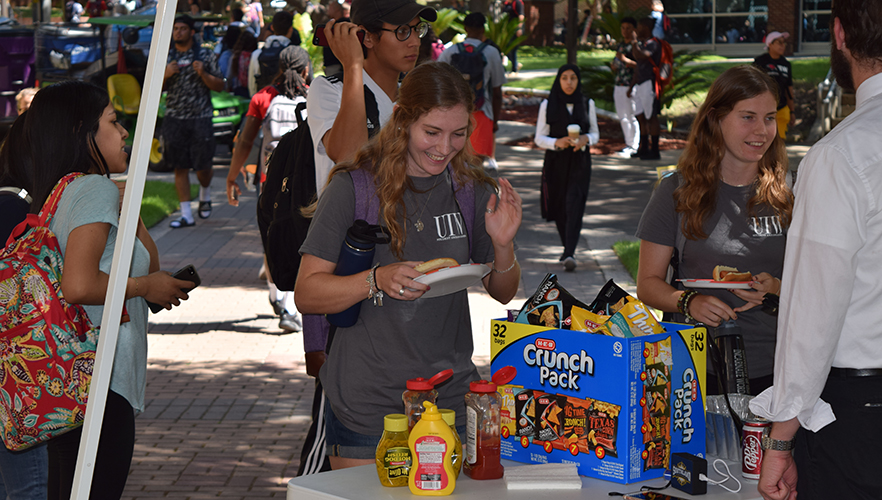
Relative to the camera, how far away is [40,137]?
10.8 ft

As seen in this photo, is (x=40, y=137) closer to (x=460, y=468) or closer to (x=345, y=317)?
(x=345, y=317)

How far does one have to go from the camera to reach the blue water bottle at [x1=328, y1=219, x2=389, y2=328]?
289 cm

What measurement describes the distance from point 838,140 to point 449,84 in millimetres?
1262

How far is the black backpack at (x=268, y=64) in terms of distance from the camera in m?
9.04

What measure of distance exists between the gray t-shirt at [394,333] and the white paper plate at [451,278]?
158 millimetres

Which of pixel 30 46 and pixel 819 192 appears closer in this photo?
pixel 819 192

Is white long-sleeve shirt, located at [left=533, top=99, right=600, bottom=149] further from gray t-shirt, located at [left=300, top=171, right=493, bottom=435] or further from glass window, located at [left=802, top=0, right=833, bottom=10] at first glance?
glass window, located at [left=802, top=0, right=833, bottom=10]

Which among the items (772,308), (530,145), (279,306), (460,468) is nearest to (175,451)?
(279,306)

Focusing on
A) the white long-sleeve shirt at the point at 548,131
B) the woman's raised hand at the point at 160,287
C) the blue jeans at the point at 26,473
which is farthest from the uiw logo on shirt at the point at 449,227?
the white long-sleeve shirt at the point at 548,131

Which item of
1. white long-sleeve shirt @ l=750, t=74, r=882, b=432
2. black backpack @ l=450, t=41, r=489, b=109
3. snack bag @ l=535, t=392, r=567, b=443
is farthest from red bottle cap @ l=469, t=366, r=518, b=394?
black backpack @ l=450, t=41, r=489, b=109

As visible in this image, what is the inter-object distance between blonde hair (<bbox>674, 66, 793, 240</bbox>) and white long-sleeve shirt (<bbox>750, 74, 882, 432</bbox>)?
117 cm

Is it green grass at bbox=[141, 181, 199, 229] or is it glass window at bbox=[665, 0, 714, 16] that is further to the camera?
glass window at bbox=[665, 0, 714, 16]

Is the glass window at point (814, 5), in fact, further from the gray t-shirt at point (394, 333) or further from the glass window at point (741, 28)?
the gray t-shirt at point (394, 333)

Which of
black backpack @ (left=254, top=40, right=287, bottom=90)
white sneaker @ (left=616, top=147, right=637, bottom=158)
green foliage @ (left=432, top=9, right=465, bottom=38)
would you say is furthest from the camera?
green foliage @ (left=432, top=9, right=465, bottom=38)
